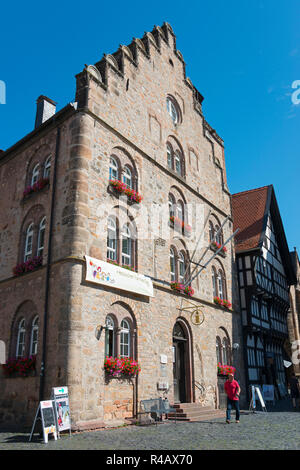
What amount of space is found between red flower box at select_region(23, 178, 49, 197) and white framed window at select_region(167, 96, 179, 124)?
326 inches

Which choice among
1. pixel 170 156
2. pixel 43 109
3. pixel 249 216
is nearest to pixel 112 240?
pixel 170 156

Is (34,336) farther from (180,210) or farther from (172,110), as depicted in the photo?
(172,110)

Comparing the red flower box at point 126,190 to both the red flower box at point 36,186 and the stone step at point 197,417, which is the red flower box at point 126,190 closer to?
the red flower box at point 36,186

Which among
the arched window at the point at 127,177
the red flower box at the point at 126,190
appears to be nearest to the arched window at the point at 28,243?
the red flower box at the point at 126,190

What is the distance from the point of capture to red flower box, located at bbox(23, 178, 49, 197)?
14.2 metres

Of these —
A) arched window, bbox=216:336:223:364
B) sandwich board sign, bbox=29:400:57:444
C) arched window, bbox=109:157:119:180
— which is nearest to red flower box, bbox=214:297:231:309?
arched window, bbox=216:336:223:364

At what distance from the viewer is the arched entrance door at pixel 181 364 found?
1582 centimetres

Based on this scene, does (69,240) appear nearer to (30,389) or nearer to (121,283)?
(121,283)

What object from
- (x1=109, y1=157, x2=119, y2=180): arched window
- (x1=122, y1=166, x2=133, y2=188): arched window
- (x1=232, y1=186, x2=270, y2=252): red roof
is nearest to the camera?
(x1=109, y1=157, x2=119, y2=180): arched window

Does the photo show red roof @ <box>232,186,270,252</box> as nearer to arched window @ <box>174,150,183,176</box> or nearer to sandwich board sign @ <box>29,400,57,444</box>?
arched window @ <box>174,150,183,176</box>

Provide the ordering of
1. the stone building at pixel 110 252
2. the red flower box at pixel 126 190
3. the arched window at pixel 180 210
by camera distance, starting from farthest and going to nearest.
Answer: the arched window at pixel 180 210
the red flower box at pixel 126 190
the stone building at pixel 110 252

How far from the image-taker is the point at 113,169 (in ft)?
48.9

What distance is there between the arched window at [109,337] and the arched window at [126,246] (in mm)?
2327
